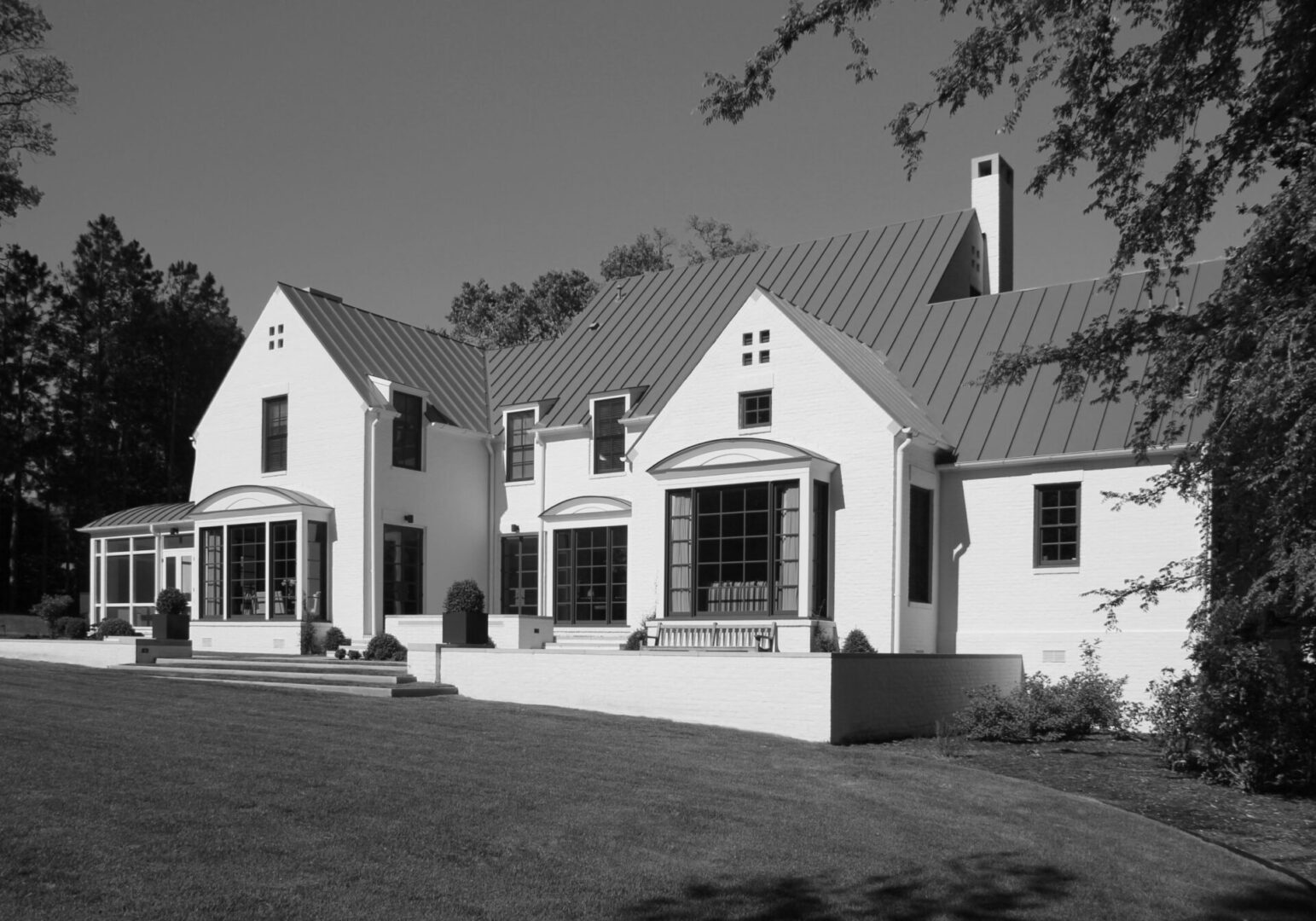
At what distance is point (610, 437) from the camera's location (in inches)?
1116

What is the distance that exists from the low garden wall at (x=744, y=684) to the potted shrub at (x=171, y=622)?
24.5 ft

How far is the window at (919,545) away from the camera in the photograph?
23.0 m

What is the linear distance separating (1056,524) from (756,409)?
5751mm

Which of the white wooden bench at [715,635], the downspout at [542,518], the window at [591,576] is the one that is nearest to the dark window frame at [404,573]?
the downspout at [542,518]

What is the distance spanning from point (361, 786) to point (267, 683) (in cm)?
1113

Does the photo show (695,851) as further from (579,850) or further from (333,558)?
(333,558)

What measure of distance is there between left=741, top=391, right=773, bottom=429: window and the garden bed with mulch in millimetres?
7299

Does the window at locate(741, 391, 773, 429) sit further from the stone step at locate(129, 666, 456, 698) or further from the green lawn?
the green lawn

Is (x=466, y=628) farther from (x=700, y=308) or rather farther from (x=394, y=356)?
(x=700, y=308)

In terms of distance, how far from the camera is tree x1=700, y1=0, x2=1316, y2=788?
1131 cm

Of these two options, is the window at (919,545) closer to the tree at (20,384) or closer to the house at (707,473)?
the house at (707,473)

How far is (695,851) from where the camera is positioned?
33.3ft

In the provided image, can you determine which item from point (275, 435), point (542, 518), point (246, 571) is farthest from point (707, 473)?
point (246, 571)

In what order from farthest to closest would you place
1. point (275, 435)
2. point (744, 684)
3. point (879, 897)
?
point (275, 435), point (744, 684), point (879, 897)
